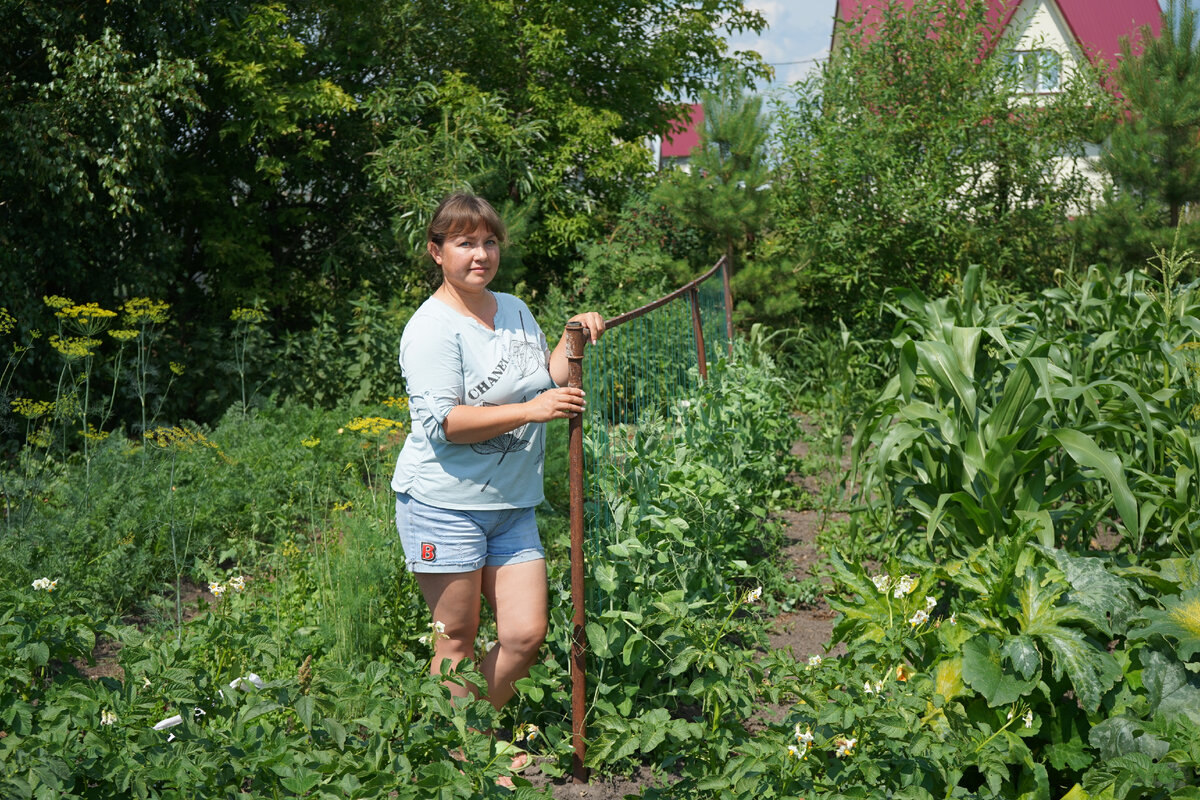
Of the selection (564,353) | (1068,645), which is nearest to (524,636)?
(564,353)

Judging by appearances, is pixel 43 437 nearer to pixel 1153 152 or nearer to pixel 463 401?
pixel 463 401

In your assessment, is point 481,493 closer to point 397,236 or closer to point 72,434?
point 72,434

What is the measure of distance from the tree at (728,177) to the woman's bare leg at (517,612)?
6.68m

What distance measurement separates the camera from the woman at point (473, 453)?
101 inches

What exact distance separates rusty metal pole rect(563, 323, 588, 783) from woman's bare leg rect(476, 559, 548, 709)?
11cm

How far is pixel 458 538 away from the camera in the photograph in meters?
2.64

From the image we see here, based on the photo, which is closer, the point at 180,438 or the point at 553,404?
the point at 553,404

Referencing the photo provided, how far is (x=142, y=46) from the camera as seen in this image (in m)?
6.69


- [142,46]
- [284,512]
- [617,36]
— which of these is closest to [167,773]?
[284,512]

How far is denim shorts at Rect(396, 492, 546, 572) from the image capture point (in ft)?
8.66

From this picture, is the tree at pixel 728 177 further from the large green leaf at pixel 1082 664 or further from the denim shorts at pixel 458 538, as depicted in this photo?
the large green leaf at pixel 1082 664

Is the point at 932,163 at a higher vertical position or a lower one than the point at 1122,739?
higher

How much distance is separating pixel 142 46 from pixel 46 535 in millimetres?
4064

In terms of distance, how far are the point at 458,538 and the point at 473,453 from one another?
24 centimetres
